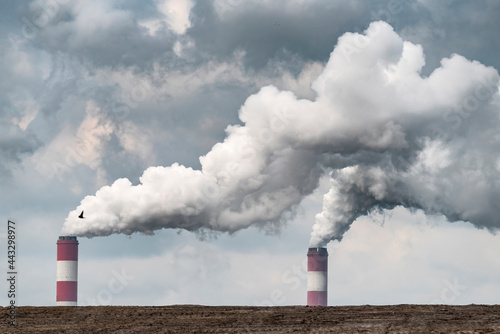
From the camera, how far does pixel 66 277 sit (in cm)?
10062

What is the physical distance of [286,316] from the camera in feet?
185

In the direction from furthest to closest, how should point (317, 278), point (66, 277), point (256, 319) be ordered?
point (317, 278) < point (66, 277) < point (256, 319)

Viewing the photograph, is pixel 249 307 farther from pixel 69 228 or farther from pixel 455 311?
pixel 69 228

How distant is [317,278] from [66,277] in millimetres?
29320

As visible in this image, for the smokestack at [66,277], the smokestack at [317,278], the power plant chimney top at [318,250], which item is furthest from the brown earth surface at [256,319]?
the smokestack at [317,278]

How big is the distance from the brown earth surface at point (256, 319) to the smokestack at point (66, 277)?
1452 inches

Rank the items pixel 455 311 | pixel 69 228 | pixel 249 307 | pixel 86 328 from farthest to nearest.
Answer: pixel 69 228, pixel 249 307, pixel 455 311, pixel 86 328

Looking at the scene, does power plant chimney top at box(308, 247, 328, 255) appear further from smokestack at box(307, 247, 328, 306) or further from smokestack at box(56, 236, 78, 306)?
smokestack at box(56, 236, 78, 306)

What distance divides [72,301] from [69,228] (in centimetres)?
1148

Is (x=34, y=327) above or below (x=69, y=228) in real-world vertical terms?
below

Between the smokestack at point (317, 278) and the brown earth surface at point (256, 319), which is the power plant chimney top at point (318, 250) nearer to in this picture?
the smokestack at point (317, 278)

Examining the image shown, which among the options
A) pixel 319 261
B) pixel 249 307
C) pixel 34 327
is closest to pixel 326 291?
pixel 319 261

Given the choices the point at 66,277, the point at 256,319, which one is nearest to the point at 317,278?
the point at 66,277

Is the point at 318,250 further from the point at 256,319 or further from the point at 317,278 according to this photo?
the point at 256,319
